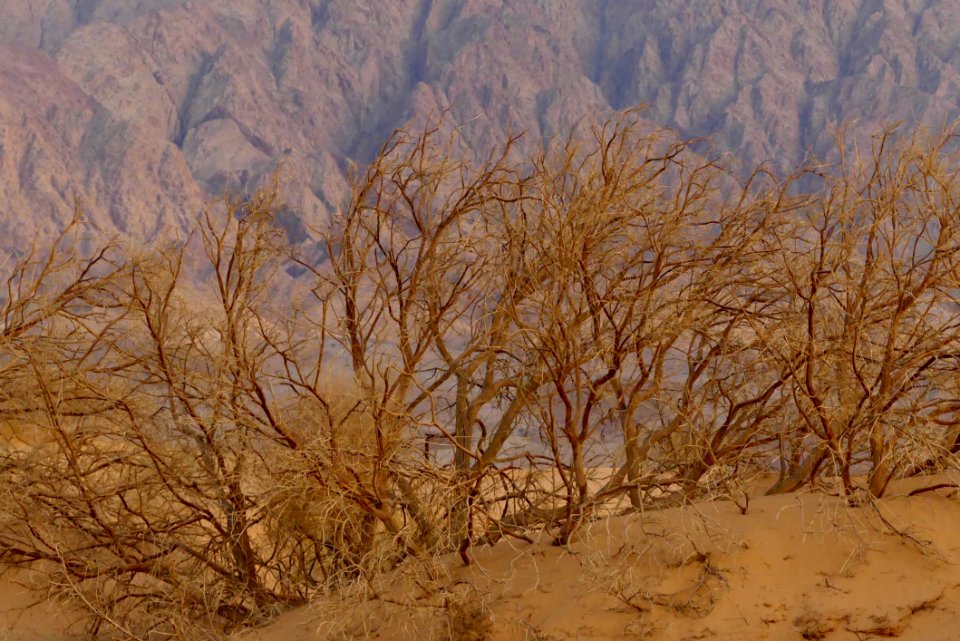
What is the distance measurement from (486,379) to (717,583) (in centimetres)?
280

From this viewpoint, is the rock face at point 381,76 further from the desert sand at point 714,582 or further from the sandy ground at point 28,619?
the desert sand at point 714,582

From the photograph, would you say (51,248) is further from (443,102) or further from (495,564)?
(443,102)

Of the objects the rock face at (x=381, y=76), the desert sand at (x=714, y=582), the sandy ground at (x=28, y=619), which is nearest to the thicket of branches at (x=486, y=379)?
the desert sand at (x=714, y=582)

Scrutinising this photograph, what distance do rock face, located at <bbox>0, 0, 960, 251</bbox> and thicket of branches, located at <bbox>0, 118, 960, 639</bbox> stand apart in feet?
228

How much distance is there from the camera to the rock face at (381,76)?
3194 inches

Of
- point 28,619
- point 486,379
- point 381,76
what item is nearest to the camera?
point 486,379

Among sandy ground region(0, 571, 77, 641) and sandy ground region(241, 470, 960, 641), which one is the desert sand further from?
sandy ground region(0, 571, 77, 641)

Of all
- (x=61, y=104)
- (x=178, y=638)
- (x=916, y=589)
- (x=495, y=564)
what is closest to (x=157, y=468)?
(x=178, y=638)

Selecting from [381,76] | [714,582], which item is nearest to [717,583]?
[714,582]

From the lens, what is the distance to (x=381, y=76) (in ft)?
325

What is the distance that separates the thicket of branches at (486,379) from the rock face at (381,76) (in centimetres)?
6935

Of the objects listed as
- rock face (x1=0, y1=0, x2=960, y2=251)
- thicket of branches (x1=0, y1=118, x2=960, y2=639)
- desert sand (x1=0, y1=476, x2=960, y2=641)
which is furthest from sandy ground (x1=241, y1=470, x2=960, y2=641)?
rock face (x1=0, y1=0, x2=960, y2=251)

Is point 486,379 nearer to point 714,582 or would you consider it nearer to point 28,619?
point 714,582

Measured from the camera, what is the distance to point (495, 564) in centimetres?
630
